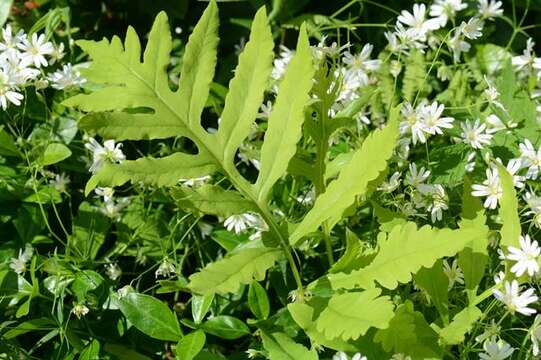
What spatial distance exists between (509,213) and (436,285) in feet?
0.54

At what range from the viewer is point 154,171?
1293 mm

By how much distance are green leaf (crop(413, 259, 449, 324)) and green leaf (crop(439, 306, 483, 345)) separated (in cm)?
3

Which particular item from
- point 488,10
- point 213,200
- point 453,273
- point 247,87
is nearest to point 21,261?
point 213,200

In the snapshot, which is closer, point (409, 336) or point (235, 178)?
point (409, 336)

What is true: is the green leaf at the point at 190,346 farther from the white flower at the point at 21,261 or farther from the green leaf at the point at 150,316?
the white flower at the point at 21,261

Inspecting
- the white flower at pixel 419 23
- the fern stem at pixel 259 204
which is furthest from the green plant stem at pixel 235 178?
the white flower at pixel 419 23

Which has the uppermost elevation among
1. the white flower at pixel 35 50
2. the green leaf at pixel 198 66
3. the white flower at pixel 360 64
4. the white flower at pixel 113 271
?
the green leaf at pixel 198 66

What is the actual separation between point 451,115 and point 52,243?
2.88 feet

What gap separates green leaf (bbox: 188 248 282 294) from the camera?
120cm

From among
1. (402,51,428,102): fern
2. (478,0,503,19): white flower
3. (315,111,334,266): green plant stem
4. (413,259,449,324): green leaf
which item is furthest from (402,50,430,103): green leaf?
(413,259,449,324): green leaf

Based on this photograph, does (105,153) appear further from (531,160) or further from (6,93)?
(531,160)

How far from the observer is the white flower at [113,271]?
5.26ft

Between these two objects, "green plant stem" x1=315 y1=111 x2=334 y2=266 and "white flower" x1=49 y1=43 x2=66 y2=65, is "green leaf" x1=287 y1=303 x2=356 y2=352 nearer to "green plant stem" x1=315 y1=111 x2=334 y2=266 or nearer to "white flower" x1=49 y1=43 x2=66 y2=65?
"green plant stem" x1=315 y1=111 x2=334 y2=266

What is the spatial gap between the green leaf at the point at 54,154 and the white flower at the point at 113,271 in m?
0.24
